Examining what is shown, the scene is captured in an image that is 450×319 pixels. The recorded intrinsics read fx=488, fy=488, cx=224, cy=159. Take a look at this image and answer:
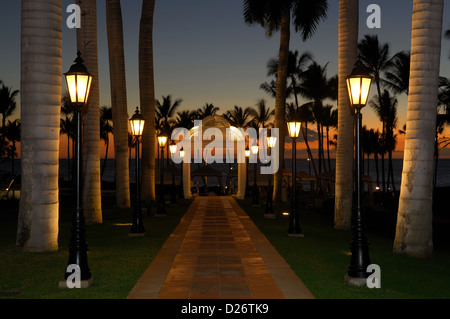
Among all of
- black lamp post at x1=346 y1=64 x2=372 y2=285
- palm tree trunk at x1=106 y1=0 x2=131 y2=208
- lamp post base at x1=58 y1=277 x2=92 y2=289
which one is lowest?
lamp post base at x1=58 y1=277 x2=92 y2=289

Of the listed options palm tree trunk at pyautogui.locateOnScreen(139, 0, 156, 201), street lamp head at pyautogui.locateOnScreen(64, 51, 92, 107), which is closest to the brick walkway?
street lamp head at pyautogui.locateOnScreen(64, 51, 92, 107)

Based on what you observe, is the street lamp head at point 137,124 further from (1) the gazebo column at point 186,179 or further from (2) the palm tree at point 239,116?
(2) the palm tree at point 239,116

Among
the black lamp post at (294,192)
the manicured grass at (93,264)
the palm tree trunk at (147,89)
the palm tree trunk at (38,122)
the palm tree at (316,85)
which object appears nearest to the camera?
the manicured grass at (93,264)

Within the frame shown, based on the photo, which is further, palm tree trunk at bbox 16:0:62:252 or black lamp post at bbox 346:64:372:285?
palm tree trunk at bbox 16:0:62:252

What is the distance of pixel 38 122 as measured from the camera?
38.1ft

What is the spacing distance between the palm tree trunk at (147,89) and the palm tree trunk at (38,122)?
16.4m

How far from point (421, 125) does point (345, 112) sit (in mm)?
5509

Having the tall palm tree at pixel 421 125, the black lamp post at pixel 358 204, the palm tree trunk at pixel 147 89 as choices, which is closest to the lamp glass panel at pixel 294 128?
the tall palm tree at pixel 421 125

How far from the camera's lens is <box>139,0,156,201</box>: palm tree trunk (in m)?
28.2

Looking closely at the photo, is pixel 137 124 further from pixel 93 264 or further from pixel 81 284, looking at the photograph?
pixel 81 284

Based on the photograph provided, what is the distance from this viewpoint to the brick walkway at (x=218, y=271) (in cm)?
789

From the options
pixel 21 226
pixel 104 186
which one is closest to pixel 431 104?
pixel 21 226

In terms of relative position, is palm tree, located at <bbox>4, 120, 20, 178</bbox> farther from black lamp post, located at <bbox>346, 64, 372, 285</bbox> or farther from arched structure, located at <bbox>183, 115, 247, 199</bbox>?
black lamp post, located at <bbox>346, 64, 372, 285</bbox>

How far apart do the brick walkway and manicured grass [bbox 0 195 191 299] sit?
1.25 feet
